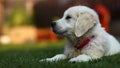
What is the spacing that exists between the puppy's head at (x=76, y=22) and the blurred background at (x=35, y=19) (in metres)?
15.9

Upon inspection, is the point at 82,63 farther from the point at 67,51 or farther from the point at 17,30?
the point at 17,30

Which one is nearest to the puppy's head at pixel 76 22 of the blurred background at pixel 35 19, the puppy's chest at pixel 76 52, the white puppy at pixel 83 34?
the white puppy at pixel 83 34

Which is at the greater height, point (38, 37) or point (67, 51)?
point (38, 37)

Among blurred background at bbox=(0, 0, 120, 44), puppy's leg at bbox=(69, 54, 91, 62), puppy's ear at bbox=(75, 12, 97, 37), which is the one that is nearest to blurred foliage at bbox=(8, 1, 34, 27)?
blurred background at bbox=(0, 0, 120, 44)

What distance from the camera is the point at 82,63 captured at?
27.7 feet

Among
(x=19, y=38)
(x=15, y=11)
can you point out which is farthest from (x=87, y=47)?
(x=15, y=11)

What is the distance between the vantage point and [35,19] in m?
28.0

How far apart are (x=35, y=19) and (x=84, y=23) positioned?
18.8m

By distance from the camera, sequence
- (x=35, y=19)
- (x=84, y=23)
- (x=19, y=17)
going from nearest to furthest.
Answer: (x=84, y=23)
(x=19, y=17)
(x=35, y=19)

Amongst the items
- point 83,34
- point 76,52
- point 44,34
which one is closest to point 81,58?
point 76,52

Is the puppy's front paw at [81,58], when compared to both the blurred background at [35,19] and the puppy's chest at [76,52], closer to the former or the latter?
the puppy's chest at [76,52]

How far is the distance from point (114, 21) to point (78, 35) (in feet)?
59.4

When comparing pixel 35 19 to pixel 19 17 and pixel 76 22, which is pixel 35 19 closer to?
pixel 19 17

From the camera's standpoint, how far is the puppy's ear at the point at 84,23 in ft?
30.2
